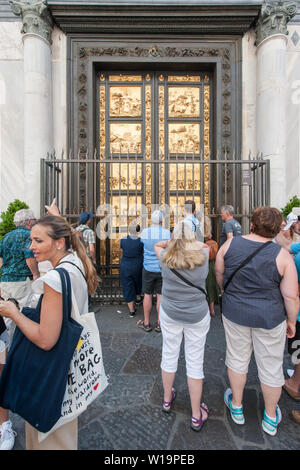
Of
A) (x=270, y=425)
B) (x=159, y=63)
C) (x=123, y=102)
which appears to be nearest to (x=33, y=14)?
(x=123, y=102)

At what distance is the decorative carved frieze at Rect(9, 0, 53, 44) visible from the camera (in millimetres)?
5695

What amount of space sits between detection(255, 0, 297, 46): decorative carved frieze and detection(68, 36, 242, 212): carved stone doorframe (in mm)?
671

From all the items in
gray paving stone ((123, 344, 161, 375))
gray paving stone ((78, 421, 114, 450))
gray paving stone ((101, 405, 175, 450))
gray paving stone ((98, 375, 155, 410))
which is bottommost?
gray paving stone ((78, 421, 114, 450))

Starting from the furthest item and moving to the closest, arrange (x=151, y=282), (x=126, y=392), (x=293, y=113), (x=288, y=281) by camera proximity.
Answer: (x=293, y=113), (x=151, y=282), (x=126, y=392), (x=288, y=281)

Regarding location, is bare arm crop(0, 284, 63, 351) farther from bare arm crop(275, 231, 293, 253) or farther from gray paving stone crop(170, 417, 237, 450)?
bare arm crop(275, 231, 293, 253)

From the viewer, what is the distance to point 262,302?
208 centimetres

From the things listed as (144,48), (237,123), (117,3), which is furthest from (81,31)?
(237,123)

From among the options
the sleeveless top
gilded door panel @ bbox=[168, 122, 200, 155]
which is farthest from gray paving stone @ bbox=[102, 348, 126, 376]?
gilded door panel @ bbox=[168, 122, 200, 155]

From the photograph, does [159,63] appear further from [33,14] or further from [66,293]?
[66,293]

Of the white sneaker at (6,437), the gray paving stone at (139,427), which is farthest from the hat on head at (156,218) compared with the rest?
the white sneaker at (6,437)

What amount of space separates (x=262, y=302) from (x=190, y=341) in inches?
27.9

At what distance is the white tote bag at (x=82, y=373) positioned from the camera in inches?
61.3

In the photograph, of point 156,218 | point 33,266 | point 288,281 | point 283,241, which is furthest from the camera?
point 156,218

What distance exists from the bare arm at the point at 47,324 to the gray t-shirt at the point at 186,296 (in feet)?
3.37
